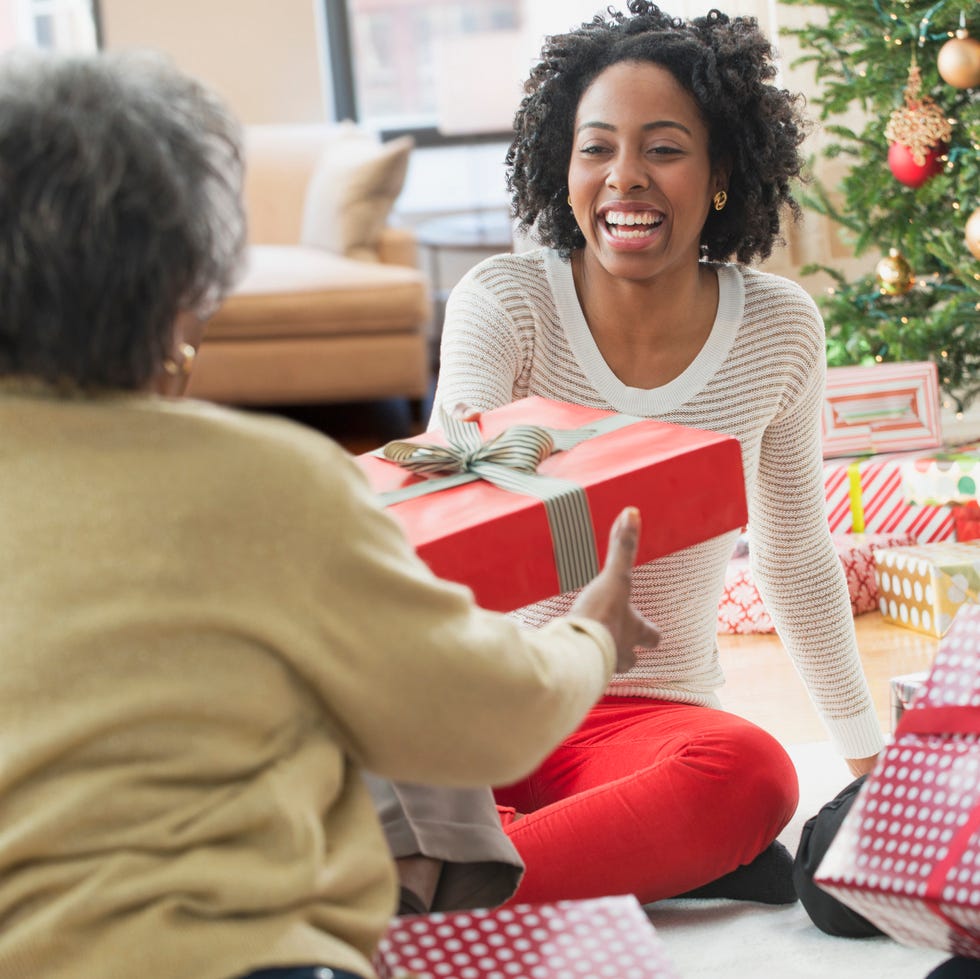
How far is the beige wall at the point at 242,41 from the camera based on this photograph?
5520 mm

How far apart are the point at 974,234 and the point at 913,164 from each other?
26 centimetres

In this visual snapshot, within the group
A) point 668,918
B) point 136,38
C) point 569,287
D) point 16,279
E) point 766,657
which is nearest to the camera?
point 16,279

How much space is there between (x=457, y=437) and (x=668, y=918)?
0.62 m

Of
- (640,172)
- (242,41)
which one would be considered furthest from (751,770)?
(242,41)

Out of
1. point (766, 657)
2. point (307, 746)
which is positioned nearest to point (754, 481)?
point (766, 657)

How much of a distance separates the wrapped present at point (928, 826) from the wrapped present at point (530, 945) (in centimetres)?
19

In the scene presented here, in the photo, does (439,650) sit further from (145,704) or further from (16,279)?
(16,279)

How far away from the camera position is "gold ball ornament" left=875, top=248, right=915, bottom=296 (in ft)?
10.1

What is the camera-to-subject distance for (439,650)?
2.68 feet

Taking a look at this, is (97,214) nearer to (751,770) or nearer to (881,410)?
(751,770)

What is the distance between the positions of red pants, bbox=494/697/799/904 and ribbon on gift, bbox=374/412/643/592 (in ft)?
1.35

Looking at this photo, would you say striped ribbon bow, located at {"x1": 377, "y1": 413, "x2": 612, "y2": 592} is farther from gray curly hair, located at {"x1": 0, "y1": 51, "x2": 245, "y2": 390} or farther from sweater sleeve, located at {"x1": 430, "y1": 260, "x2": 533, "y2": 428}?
gray curly hair, located at {"x1": 0, "y1": 51, "x2": 245, "y2": 390}

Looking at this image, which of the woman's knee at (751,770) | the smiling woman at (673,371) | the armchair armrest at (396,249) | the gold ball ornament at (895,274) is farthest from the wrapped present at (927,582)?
the armchair armrest at (396,249)

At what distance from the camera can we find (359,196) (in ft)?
14.5
